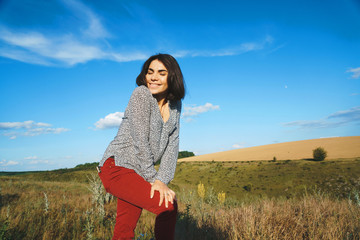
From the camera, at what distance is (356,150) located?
4712 cm

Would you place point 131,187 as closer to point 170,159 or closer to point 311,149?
point 170,159

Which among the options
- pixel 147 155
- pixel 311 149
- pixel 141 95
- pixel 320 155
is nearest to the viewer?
pixel 147 155

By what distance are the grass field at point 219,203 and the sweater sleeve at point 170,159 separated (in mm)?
1190

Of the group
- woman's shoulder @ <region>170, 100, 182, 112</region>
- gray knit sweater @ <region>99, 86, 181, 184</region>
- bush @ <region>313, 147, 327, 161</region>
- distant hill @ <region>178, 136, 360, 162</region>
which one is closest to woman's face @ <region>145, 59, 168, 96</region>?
woman's shoulder @ <region>170, 100, 182, 112</region>

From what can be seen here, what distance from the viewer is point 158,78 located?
86.4 inches

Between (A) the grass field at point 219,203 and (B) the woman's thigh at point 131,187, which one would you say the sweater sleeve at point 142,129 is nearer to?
(B) the woman's thigh at point 131,187

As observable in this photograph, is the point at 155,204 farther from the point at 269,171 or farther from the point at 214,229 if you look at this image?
the point at 269,171

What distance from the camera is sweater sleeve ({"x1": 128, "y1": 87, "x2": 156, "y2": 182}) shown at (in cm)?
172

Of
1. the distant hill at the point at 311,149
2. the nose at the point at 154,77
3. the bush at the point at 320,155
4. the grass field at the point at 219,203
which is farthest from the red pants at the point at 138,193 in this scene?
the distant hill at the point at 311,149

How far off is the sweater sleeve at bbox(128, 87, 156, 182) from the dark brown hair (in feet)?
1.40

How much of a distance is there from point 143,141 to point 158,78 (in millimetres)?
769

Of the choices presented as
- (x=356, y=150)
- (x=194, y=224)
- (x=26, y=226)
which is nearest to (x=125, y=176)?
(x=194, y=224)

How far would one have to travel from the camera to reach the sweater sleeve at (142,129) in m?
1.72

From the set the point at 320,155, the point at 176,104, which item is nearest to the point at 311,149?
the point at 320,155
